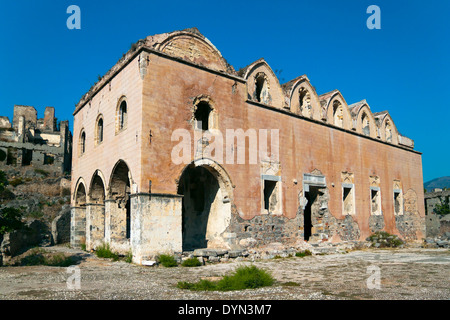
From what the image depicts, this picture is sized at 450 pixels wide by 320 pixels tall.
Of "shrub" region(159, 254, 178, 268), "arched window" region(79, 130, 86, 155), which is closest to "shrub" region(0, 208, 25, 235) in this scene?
"shrub" region(159, 254, 178, 268)

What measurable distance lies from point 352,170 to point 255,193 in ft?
22.1

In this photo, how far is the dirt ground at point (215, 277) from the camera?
233 inches

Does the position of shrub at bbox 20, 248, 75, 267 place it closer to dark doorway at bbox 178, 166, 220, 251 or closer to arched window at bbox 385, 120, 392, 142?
dark doorway at bbox 178, 166, 220, 251

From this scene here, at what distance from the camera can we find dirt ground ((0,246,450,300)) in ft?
19.5

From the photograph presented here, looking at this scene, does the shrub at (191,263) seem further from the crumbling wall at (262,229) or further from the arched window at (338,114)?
the arched window at (338,114)

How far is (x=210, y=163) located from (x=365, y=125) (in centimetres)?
1120

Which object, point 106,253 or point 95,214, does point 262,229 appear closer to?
point 106,253

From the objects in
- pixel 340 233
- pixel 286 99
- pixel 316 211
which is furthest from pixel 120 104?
pixel 340 233

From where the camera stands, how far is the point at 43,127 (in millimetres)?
46719

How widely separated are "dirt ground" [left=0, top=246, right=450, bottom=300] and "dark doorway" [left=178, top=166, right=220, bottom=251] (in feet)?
10.1

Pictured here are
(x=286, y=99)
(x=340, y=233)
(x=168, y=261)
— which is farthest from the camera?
(x=340, y=233)

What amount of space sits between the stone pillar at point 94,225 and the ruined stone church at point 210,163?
0.13 feet

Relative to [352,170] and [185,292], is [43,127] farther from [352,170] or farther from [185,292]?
[185,292]

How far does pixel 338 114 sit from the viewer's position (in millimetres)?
18422
